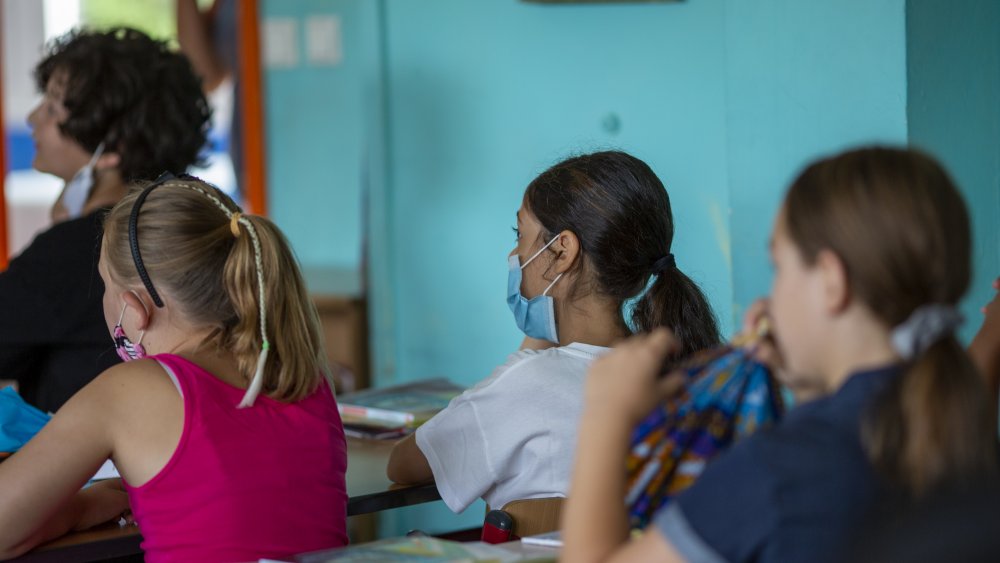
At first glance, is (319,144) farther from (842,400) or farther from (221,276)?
(842,400)

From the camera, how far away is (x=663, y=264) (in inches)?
78.4

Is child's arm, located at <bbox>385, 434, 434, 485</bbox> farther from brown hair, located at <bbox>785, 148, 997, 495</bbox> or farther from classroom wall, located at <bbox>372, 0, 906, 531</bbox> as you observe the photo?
brown hair, located at <bbox>785, 148, 997, 495</bbox>

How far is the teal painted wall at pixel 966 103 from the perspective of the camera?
2.10 meters

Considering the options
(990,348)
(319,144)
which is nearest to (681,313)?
(990,348)

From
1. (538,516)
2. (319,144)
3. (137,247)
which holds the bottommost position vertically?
(538,516)

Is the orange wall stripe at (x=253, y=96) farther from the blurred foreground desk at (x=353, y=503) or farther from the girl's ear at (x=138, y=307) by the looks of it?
the girl's ear at (x=138, y=307)

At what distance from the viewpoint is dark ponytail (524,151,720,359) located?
77.0 inches

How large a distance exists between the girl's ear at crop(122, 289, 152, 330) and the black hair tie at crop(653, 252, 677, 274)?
0.80m

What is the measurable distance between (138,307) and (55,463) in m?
0.27

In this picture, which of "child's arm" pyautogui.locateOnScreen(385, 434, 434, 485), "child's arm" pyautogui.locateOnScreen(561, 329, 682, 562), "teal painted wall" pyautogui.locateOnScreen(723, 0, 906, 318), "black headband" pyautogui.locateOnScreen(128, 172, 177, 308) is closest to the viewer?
"child's arm" pyautogui.locateOnScreen(561, 329, 682, 562)

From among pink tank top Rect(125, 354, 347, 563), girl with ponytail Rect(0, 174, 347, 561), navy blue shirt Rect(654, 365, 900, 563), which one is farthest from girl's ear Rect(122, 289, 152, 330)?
navy blue shirt Rect(654, 365, 900, 563)

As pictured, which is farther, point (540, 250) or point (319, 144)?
point (319, 144)

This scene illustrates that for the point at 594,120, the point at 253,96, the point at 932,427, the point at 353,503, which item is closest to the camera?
the point at 932,427

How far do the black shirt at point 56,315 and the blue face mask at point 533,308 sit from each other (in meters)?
0.78
